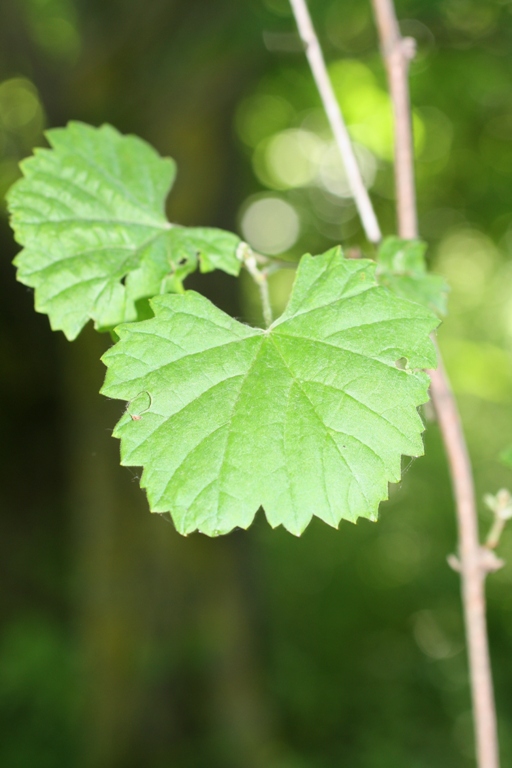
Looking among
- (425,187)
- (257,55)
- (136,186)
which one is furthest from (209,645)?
(425,187)

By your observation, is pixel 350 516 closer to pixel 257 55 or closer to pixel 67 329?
pixel 67 329

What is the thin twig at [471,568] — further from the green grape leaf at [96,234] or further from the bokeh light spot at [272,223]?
the bokeh light spot at [272,223]

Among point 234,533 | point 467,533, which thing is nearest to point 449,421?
point 467,533

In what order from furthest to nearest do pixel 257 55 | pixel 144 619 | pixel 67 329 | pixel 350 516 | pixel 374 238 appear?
pixel 144 619
pixel 257 55
pixel 374 238
pixel 67 329
pixel 350 516

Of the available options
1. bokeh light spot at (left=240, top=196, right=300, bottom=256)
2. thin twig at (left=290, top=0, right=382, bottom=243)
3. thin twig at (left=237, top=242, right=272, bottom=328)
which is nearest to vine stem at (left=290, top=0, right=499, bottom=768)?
thin twig at (left=290, top=0, right=382, bottom=243)

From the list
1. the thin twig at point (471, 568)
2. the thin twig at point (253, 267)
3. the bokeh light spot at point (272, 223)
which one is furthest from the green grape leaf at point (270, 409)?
the bokeh light spot at point (272, 223)

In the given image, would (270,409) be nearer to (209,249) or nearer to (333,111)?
(209,249)
